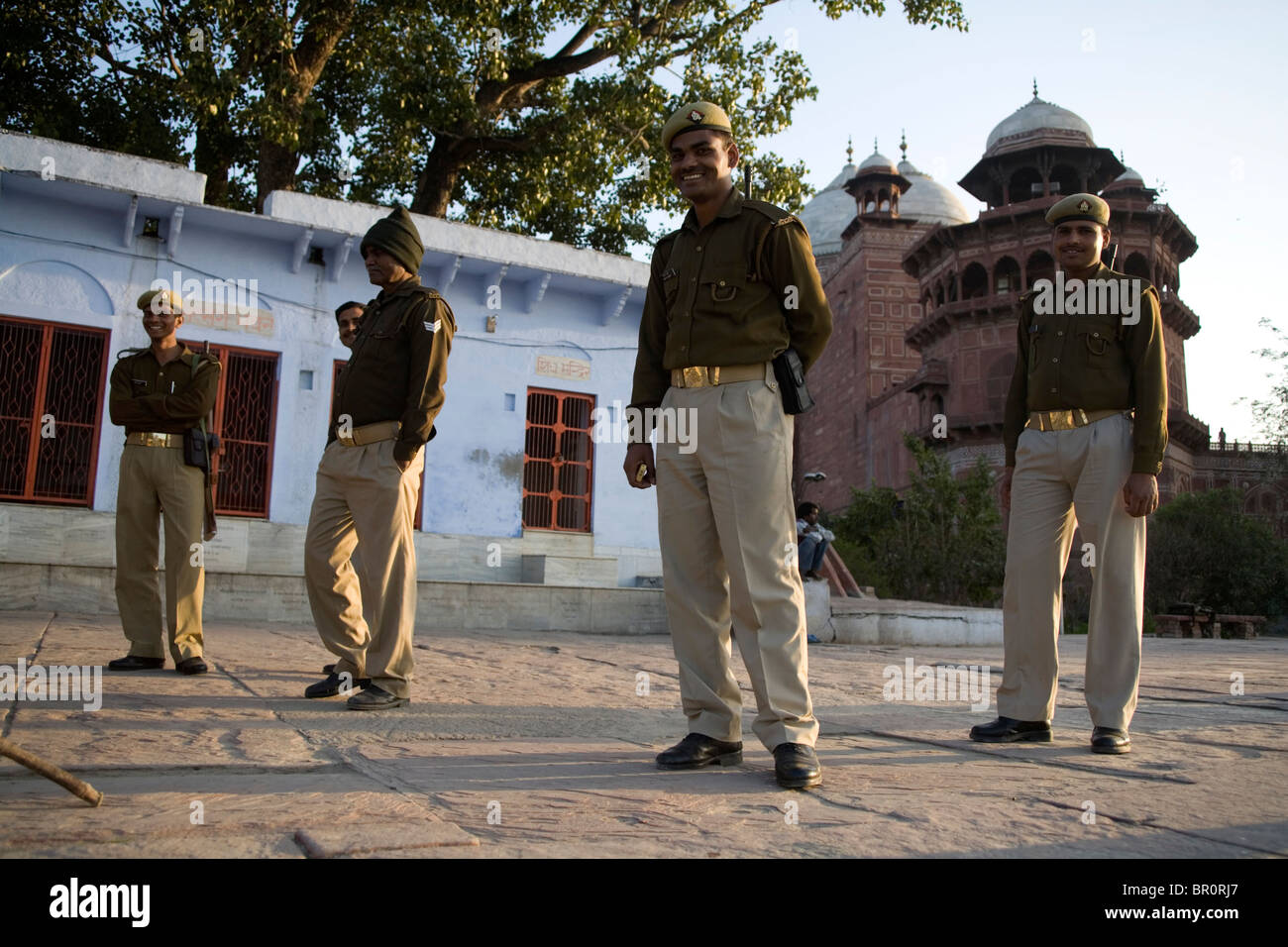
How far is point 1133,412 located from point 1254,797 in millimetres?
1632

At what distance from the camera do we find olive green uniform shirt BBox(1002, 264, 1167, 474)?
3912mm

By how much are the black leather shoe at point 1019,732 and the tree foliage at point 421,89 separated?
11.5 meters

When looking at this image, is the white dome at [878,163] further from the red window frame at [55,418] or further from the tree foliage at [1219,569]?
the red window frame at [55,418]

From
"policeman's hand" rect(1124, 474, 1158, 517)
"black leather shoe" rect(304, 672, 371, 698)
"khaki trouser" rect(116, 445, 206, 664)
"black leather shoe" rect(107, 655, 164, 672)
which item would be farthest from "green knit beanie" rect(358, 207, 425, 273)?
"policeman's hand" rect(1124, 474, 1158, 517)

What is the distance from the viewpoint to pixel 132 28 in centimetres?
1440

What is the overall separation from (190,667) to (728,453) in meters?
3.11

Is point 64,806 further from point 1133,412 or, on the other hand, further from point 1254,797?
point 1133,412

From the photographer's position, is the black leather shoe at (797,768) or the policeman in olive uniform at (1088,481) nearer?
the black leather shoe at (797,768)

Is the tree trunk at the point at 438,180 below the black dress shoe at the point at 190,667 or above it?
above

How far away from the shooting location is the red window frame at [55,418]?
10.8 metres

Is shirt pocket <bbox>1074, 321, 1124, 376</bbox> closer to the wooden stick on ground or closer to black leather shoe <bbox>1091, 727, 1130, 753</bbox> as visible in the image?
black leather shoe <bbox>1091, 727, 1130, 753</bbox>

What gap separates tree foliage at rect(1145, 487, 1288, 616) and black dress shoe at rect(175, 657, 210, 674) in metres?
22.7

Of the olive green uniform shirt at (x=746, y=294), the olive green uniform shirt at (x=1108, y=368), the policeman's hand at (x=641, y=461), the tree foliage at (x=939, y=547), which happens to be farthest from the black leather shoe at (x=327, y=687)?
the tree foliage at (x=939, y=547)
